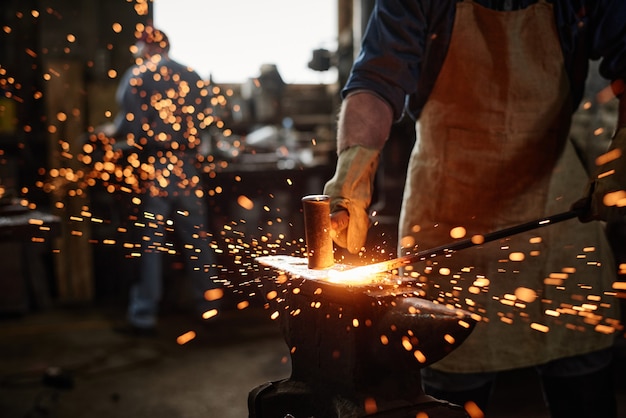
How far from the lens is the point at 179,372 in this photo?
14.5 ft

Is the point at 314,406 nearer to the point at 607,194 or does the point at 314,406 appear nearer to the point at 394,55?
the point at 607,194

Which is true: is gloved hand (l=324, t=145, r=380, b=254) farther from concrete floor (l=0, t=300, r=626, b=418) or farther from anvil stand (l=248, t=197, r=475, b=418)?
concrete floor (l=0, t=300, r=626, b=418)

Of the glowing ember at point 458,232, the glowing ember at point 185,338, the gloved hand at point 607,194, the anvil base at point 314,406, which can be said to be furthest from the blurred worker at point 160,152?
the gloved hand at point 607,194

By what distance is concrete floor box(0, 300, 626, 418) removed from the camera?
3840 mm

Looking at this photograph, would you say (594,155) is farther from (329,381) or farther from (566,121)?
(329,381)

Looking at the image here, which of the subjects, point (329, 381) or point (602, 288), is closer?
point (329, 381)

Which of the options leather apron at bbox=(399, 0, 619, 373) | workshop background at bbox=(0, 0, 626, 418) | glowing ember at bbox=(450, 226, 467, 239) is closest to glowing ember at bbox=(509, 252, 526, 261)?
leather apron at bbox=(399, 0, 619, 373)

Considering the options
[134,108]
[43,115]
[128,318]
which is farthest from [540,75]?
[43,115]

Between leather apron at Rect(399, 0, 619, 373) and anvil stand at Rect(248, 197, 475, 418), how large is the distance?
2.31 ft

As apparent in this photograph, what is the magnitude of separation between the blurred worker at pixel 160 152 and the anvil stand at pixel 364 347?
141 inches

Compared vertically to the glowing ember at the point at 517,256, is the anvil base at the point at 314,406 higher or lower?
lower

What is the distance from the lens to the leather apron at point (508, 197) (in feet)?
6.96

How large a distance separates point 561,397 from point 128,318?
4207mm

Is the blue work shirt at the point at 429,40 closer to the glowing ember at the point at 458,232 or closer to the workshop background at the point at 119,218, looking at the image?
the glowing ember at the point at 458,232
